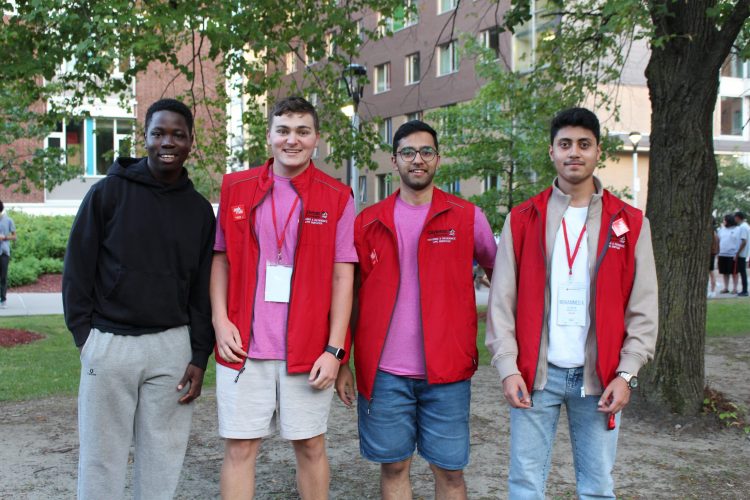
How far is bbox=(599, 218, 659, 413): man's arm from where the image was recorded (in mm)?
3227

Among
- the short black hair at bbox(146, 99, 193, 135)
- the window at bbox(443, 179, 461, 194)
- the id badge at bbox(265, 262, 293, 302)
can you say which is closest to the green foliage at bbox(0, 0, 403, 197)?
the window at bbox(443, 179, 461, 194)

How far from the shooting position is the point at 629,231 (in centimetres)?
334

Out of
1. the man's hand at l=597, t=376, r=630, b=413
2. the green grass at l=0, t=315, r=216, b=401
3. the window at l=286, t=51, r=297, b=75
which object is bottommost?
the green grass at l=0, t=315, r=216, b=401

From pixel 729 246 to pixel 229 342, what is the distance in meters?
16.3

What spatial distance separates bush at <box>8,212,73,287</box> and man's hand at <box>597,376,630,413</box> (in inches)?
762

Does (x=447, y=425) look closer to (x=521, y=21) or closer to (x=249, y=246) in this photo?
(x=249, y=246)

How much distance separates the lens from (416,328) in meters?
3.62

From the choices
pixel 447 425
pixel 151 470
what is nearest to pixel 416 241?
pixel 447 425

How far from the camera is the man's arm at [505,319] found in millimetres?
3324

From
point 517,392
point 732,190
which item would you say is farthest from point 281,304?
point 732,190

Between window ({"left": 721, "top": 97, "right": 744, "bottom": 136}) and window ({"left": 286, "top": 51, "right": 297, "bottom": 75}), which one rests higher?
window ({"left": 721, "top": 97, "right": 744, "bottom": 136})

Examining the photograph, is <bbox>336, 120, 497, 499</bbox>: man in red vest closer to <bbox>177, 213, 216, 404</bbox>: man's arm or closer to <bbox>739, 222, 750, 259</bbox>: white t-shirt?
<bbox>177, 213, 216, 404</bbox>: man's arm

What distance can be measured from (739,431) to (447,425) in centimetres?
342

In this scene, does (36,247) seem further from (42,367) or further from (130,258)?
(130,258)
